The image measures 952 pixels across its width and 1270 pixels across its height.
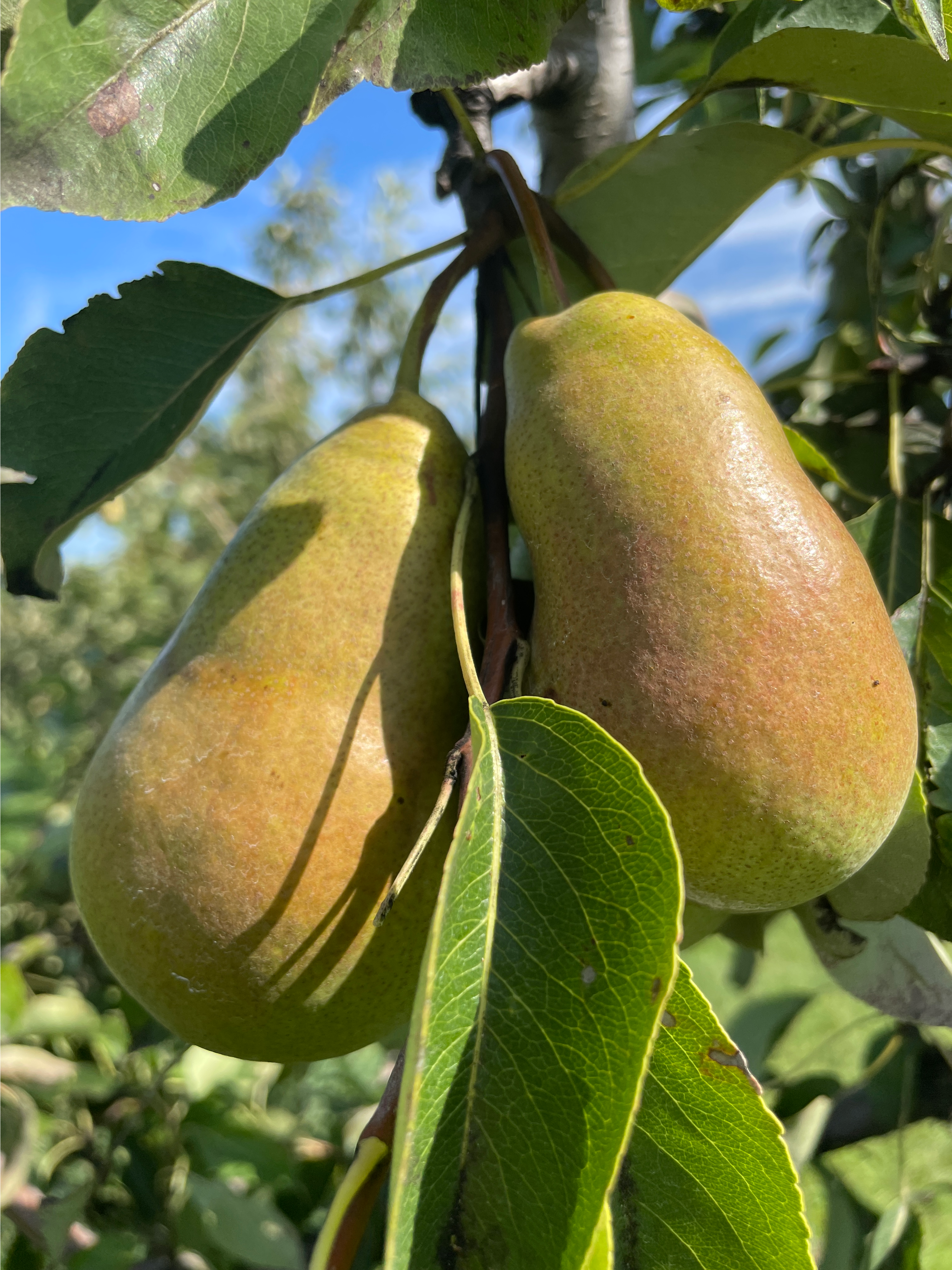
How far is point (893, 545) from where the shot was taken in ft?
3.02

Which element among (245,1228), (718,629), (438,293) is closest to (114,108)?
(438,293)

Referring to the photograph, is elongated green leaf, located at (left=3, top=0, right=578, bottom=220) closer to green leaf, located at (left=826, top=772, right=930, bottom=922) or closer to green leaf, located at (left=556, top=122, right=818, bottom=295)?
green leaf, located at (left=556, top=122, right=818, bottom=295)

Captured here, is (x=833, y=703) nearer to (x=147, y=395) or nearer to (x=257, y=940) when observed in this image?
(x=257, y=940)

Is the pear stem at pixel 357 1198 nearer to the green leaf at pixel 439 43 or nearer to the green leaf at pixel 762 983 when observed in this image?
Answer: the green leaf at pixel 762 983

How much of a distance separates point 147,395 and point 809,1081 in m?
1.15

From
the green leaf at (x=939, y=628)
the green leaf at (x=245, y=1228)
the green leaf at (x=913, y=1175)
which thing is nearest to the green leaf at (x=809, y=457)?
the green leaf at (x=939, y=628)

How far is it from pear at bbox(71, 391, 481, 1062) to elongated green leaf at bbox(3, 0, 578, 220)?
10.0 inches

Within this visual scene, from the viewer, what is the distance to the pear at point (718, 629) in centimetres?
59

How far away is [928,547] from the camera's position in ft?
2.94

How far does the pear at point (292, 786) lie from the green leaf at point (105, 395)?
0.13 meters

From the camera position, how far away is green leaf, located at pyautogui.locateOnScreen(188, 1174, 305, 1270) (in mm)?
1104

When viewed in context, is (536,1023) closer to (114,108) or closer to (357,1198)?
(357,1198)

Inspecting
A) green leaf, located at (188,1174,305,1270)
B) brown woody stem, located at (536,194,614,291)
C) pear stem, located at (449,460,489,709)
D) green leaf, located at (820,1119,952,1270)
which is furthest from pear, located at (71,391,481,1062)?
green leaf, located at (820,1119,952,1270)

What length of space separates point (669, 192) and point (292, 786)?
62 cm
